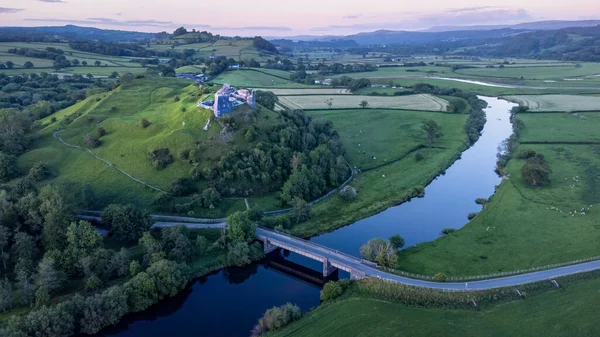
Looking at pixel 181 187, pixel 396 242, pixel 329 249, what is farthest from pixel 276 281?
pixel 181 187

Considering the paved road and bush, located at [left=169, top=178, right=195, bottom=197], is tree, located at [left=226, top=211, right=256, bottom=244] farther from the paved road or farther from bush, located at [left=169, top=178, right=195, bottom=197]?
bush, located at [left=169, top=178, right=195, bottom=197]

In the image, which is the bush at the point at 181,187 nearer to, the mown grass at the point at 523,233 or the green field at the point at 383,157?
the green field at the point at 383,157

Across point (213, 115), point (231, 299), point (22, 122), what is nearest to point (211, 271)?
point (231, 299)

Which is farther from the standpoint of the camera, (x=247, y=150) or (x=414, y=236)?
(x=247, y=150)

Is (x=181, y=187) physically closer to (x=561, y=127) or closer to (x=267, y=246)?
(x=267, y=246)

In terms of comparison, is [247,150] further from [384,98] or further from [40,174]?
[384,98]

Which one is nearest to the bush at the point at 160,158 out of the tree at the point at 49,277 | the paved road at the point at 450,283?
the tree at the point at 49,277

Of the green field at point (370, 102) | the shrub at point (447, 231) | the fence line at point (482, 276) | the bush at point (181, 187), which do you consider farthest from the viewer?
the green field at point (370, 102)
